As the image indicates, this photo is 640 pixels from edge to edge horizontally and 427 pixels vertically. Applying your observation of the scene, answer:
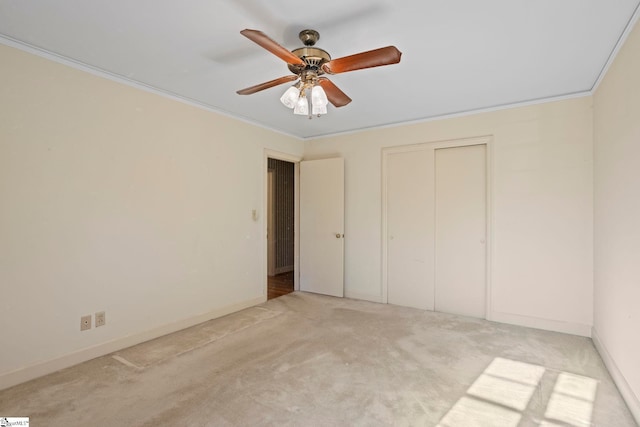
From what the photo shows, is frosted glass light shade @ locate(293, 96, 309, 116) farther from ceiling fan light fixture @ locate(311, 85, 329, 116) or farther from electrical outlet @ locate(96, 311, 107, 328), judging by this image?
electrical outlet @ locate(96, 311, 107, 328)

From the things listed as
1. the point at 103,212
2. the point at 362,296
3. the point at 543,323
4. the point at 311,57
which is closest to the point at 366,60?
the point at 311,57

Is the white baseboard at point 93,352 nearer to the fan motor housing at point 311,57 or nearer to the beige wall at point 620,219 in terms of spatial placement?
the fan motor housing at point 311,57

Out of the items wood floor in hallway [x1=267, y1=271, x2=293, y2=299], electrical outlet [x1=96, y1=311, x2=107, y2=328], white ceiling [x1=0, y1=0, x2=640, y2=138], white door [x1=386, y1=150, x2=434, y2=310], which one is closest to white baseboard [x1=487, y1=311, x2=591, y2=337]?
white door [x1=386, y1=150, x2=434, y2=310]

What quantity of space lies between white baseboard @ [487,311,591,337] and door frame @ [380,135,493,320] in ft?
0.35

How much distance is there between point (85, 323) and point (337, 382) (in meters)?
2.07

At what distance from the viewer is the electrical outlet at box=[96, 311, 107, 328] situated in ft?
8.66

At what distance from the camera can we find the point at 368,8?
6.00ft

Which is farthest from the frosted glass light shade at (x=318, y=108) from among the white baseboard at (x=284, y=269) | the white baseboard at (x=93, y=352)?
→ the white baseboard at (x=284, y=269)

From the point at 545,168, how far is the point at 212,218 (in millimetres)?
3597

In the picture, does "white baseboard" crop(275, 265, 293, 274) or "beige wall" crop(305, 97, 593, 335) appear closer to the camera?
"beige wall" crop(305, 97, 593, 335)

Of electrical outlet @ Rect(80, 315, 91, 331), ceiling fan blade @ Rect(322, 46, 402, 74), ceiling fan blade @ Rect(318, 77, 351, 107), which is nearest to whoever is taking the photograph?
ceiling fan blade @ Rect(322, 46, 402, 74)

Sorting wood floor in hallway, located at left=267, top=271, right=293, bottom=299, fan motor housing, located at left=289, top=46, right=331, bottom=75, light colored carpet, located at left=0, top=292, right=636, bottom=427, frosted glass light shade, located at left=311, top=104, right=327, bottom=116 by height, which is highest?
fan motor housing, located at left=289, top=46, right=331, bottom=75

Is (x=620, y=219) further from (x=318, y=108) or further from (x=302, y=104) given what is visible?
(x=302, y=104)

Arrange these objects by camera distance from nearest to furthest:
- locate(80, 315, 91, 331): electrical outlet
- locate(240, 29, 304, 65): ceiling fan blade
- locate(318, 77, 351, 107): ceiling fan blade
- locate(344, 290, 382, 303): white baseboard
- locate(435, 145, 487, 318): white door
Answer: locate(240, 29, 304, 65): ceiling fan blade < locate(318, 77, 351, 107): ceiling fan blade < locate(80, 315, 91, 331): electrical outlet < locate(435, 145, 487, 318): white door < locate(344, 290, 382, 303): white baseboard
